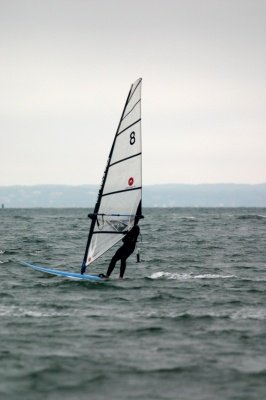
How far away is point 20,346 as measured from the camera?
1045 centimetres

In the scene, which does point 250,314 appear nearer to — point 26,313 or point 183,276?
point 26,313

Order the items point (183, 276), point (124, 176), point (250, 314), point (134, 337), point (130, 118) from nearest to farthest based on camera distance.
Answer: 1. point (134, 337)
2. point (250, 314)
3. point (130, 118)
4. point (124, 176)
5. point (183, 276)

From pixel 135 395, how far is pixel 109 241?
8.50 meters

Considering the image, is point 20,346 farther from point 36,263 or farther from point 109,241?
point 36,263

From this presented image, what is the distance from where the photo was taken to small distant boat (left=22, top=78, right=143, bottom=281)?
16.0 metres

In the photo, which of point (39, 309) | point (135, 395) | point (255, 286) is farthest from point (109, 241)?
point (135, 395)

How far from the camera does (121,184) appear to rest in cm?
1619

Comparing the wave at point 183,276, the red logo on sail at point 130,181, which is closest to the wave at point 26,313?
the red logo on sail at point 130,181

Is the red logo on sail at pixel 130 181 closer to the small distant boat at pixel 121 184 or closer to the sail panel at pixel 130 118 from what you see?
the small distant boat at pixel 121 184

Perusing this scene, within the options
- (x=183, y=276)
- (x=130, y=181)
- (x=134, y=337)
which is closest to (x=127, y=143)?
(x=130, y=181)

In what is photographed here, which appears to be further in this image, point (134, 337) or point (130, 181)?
point (130, 181)

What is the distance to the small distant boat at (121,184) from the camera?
15984 mm

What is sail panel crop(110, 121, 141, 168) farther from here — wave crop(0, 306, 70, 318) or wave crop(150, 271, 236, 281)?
wave crop(150, 271, 236, 281)

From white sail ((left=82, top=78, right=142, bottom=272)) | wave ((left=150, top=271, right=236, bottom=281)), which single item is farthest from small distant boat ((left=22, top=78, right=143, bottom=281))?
wave ((left=150, top=271, right=236, bottom=281))
